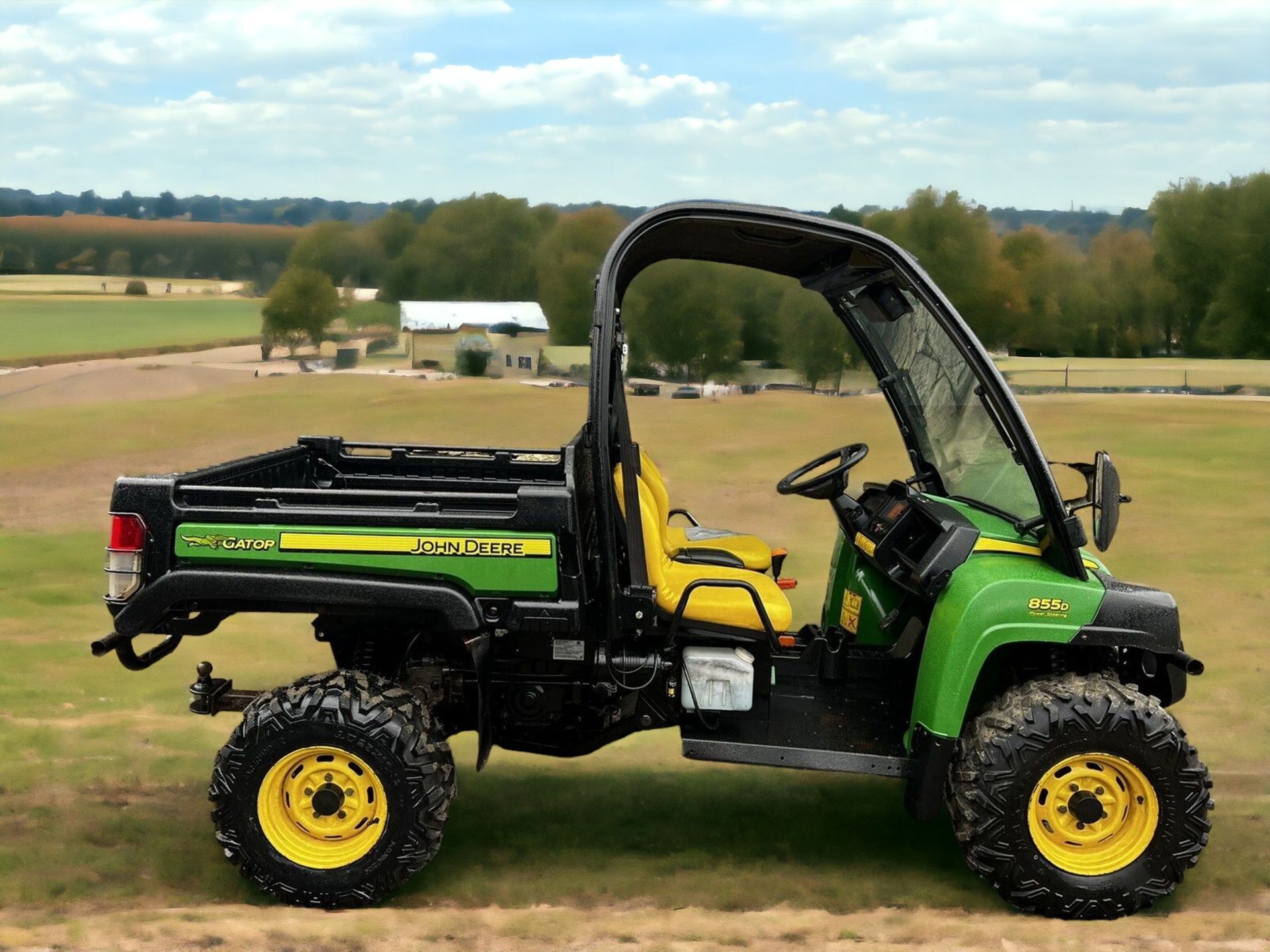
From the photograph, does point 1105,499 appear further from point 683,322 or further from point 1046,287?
point 1046,287

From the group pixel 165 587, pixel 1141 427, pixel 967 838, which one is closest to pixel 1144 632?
pixel 967 838

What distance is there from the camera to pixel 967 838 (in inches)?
176

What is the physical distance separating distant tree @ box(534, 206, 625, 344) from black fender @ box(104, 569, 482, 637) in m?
20.5

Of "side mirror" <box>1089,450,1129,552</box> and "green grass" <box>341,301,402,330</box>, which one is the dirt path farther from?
"green grass" <box>341,301,402,330</box>

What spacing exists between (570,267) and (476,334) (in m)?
2.93

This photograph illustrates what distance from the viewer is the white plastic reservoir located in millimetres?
4754

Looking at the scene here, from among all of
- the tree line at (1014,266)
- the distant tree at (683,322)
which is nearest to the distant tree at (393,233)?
the tree line at (1014,266)

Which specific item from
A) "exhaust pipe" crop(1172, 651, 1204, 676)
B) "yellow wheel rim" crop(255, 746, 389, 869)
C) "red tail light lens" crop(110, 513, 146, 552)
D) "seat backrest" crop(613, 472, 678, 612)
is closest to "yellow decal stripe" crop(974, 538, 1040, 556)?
"exhaust pipe" crop(1172, 651, 1204, 676)

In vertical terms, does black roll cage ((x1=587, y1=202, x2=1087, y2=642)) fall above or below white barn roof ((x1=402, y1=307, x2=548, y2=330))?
below

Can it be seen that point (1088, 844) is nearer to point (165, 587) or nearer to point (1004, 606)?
point (1004, 606)

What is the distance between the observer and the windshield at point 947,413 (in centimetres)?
473

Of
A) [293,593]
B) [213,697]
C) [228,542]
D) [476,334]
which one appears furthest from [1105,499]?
[476,334]

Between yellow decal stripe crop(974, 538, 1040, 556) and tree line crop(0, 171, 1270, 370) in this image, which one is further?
tree line crop(0, 171, 1270, 370)

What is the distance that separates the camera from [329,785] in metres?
4.52
